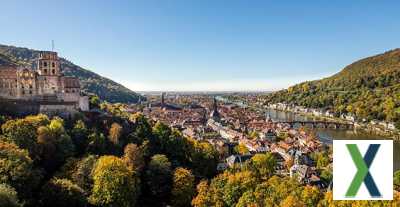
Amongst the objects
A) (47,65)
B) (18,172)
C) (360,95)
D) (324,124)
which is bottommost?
(324,124)

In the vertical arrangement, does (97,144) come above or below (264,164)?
above

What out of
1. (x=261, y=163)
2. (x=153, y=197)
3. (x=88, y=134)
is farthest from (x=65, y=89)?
(x=261, y=163)

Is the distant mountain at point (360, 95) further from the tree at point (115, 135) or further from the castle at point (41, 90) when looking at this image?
the castle at point (41, 90)

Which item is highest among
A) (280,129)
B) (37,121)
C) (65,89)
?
(65,89)

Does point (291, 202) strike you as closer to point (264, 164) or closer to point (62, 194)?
point (62, 194)

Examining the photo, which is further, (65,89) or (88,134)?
(65,89)

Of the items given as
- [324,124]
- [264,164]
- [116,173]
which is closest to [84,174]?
[116,173]

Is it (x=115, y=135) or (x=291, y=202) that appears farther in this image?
(x=115, y=135)

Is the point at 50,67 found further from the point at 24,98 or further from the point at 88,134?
the point at 88,134
